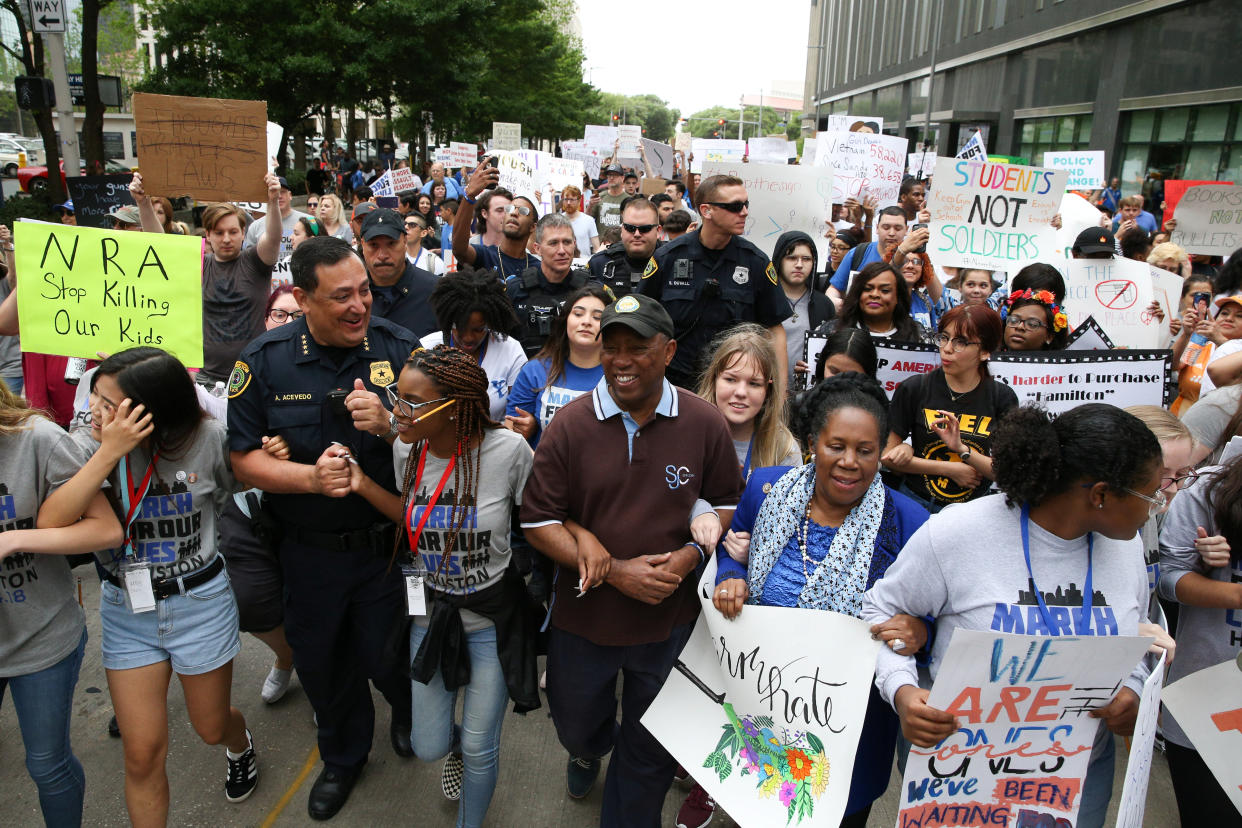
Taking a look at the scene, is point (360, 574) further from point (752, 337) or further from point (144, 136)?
point (144, 136)

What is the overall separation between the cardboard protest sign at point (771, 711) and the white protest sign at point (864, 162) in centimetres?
791

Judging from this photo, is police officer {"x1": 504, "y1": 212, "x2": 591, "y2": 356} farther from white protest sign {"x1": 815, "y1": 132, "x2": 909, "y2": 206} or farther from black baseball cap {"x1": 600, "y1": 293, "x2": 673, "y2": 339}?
white protest sign {"x1": 815, "y1": 132, "x2": 909, "y2": 206}

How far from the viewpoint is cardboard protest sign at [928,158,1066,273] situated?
6.12 m

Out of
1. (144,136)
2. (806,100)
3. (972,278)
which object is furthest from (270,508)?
(806,100)

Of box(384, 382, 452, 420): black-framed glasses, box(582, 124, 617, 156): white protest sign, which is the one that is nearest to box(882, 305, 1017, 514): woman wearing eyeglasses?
box(384, 382, 452, 420): black-framed glasses

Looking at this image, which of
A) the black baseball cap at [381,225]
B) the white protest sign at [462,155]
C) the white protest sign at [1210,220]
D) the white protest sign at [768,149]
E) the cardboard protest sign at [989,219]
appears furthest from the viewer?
the white protest sign at [462,155]

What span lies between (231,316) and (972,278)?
204 inches

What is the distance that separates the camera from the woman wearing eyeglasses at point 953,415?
3639mm

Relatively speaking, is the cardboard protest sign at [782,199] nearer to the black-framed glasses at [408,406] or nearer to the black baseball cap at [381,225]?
the black baseball cap at [381,225]

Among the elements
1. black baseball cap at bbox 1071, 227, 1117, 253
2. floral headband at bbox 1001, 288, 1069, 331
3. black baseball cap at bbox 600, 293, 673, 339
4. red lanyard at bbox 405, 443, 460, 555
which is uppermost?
black baseball cap at bbox 1071, 227, 1117, 253

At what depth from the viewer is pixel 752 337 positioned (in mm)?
3512

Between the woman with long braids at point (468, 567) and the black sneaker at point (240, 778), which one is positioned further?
the black sneaker at point (240, 778)

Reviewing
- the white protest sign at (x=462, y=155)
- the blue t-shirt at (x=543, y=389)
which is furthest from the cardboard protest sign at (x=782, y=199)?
the white protest sign at (x=462, y=155)

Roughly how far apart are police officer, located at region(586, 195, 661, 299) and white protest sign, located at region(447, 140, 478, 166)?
9170mm
